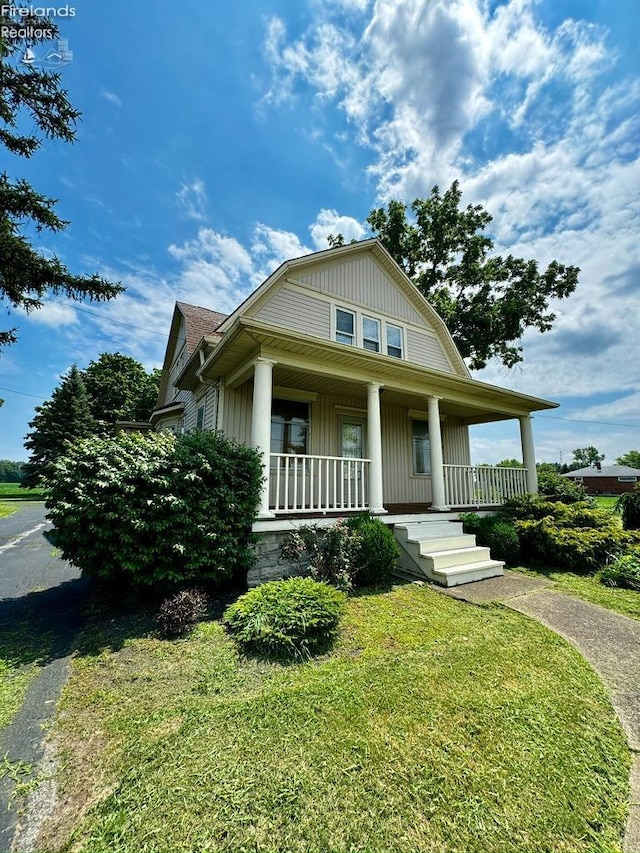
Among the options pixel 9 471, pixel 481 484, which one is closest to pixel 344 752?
pixel 481 484

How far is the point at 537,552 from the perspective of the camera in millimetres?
7672

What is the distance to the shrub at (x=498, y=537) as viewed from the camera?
741 cm

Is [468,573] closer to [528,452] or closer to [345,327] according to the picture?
[528,452]

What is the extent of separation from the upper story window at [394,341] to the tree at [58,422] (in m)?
27.7

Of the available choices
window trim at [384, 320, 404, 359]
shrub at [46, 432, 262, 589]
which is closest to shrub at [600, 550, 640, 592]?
shrub at [46, 432, 262, 589]

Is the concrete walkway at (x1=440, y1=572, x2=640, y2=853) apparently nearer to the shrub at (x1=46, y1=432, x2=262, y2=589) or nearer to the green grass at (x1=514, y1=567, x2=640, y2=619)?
the green grass at (x1=514, y1=567, x2=640, y2=619)

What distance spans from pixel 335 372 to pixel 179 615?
4.84m

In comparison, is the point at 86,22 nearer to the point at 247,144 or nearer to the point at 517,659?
the point at 247,144

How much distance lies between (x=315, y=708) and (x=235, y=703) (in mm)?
648

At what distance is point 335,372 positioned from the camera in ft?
22.8

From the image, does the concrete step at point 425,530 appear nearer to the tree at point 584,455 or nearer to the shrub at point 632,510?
the shrub at point 632,510

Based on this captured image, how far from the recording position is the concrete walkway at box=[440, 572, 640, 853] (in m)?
2.40

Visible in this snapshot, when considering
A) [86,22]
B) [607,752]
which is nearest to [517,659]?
[607,752]

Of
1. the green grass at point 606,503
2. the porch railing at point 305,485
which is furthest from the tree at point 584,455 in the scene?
the porch railing at point 305,485
